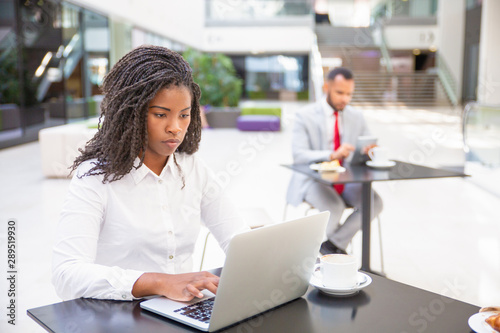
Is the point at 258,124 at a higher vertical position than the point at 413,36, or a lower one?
lower

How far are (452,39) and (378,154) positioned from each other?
20.7 metres

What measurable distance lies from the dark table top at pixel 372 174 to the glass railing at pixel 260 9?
23.2 meters

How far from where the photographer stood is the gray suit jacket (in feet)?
12.5

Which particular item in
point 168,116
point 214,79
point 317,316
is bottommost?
point 317,316

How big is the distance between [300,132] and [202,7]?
22829 millimetres

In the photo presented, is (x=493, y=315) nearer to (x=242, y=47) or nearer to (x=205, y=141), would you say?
(x=205, y=141)

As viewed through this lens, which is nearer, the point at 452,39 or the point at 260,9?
the point at 452,39

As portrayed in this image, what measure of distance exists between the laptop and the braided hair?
1.46 ft

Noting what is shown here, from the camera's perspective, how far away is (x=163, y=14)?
17.5 meters

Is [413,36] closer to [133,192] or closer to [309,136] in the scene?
[309,136]

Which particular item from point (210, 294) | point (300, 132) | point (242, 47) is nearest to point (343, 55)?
point (242, 47)

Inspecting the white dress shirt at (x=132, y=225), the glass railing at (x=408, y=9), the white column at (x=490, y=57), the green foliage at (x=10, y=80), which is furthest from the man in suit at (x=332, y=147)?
the glass railing at (x=408, y=9)

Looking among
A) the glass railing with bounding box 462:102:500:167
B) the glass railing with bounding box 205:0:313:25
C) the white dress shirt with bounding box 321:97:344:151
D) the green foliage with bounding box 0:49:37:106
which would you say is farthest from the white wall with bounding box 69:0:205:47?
the white dress shirt with bounding box 321:97:344:151

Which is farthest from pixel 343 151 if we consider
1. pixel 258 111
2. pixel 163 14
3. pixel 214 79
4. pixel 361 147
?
pixel 163 14
